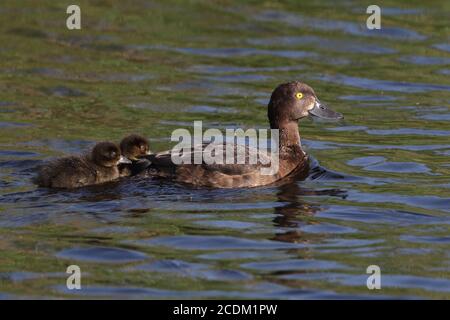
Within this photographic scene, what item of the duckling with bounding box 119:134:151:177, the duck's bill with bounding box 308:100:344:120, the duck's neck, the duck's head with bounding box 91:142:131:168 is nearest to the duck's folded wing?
the duckling with bounding box 119:134:151:177

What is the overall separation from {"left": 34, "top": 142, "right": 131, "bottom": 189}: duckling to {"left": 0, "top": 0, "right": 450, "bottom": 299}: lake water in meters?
0.15

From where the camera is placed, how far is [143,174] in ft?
36.7

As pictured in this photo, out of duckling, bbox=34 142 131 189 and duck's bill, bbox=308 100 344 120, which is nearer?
duckling, bbox=34 142 131 189

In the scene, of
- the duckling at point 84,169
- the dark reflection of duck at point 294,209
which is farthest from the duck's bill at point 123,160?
the dark reflection of duck at point 294,209

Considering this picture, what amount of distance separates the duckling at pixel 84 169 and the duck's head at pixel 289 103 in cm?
183

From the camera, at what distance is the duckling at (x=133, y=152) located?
37.1 feet

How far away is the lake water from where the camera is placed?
8625mm

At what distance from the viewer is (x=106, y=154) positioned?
1102cm

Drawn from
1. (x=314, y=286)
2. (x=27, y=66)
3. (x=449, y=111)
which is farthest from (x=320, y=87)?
(x=314, y=286)

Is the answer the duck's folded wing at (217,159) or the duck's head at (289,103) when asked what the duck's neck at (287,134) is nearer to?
the duck's head at (289,103)

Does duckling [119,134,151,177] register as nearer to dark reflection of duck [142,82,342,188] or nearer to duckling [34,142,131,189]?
duckling [34,142,131,189]

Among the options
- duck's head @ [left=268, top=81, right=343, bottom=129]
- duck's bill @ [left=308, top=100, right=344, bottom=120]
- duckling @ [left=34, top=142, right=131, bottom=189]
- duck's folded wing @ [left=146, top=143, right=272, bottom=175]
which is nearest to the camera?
duckling @ [left=34, top=142, right=131, bottom=189]

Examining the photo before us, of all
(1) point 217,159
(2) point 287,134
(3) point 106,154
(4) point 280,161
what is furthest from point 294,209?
(3) point 106,154

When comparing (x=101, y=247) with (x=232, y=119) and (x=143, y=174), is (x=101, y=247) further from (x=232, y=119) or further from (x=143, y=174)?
(x=232, y=119)
